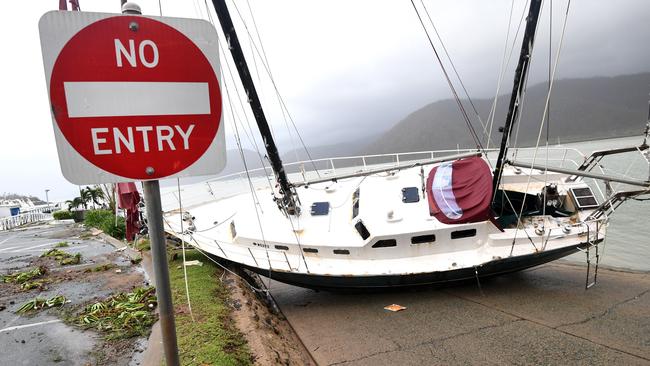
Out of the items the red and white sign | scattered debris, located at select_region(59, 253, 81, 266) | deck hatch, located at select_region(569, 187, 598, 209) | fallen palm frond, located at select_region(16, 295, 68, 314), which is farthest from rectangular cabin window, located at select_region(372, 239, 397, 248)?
scattered debris, located at select_region(59, 253, 81, 266)

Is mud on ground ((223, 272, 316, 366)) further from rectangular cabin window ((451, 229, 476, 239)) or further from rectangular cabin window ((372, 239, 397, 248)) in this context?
rectangular cabin window ((451, 229, 476, 239))

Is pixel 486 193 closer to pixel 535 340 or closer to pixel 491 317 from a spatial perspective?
pixel 491 317

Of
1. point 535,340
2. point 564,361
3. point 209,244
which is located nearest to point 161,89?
point 564,361

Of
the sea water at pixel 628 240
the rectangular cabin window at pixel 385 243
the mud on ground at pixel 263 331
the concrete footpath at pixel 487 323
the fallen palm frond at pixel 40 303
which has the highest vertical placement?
the rectangular cabin window at pixel 385 243

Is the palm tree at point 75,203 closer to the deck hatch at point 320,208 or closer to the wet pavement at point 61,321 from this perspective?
the wet pavement at point 61,321

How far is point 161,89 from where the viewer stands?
1.68 m

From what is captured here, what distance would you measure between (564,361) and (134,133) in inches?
287

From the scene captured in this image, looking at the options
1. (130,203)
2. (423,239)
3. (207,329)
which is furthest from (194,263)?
(423,239)

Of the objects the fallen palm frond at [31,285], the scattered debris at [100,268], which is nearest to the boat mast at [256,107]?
the scattered debris at [100,268]

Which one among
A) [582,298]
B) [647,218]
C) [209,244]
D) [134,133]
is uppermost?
[134,133]

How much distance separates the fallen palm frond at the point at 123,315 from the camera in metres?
5.78

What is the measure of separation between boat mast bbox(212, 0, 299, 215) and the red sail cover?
395 cm

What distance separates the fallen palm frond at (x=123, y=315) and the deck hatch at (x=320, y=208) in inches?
196

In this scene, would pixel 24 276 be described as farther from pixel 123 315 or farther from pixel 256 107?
pixel 256 107
